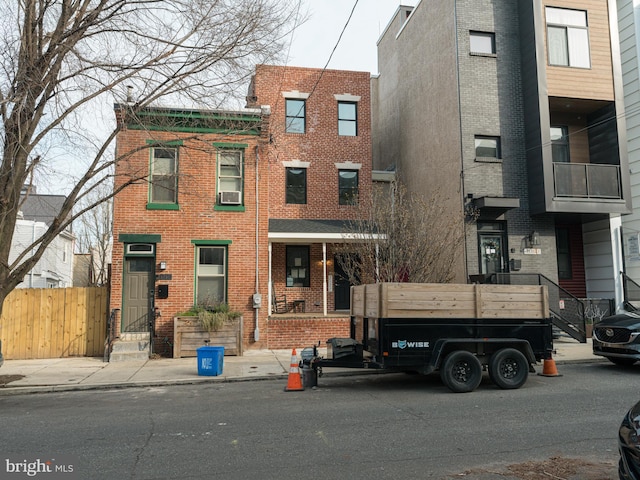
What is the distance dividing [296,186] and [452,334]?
10.7 m

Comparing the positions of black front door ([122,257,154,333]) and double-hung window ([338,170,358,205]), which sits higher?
double-hung window ([338,170,358,205])

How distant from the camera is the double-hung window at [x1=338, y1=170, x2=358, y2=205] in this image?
18394 millimetres

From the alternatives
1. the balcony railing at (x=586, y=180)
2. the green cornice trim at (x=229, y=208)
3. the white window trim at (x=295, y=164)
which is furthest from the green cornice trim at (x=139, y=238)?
the balcony railing at (x=586, y=180)

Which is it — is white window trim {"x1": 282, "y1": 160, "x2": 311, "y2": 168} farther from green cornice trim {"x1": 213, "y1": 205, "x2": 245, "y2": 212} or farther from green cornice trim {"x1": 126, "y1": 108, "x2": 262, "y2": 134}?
green cornice trim {"x1": 213, "y1": 205, "x2": 245, "y2": 212}

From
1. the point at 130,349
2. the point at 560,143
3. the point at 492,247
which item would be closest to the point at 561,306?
the point at 492,247

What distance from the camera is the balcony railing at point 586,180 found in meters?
15.7

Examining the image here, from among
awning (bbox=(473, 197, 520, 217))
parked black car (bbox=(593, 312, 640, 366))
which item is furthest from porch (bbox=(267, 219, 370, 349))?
parked black car (bbox=(593, 312, 640, 366))

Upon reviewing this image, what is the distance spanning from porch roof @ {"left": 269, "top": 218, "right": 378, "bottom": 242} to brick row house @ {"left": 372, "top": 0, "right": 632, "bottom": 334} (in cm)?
388

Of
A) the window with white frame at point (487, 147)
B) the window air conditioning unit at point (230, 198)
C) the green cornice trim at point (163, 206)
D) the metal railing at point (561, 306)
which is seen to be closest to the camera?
the metal railing at point (561, 306)

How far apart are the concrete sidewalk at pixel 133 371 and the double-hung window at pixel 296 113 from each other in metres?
8.88

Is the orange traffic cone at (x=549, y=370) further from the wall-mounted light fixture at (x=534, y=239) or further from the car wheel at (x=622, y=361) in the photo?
the wall-mounted light fixture at (x=534, y=239)

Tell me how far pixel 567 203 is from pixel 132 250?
44.4 feet

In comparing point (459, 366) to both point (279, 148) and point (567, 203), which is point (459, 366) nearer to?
point (567, 203)

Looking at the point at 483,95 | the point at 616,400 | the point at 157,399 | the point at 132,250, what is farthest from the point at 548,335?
the point at 132,250
